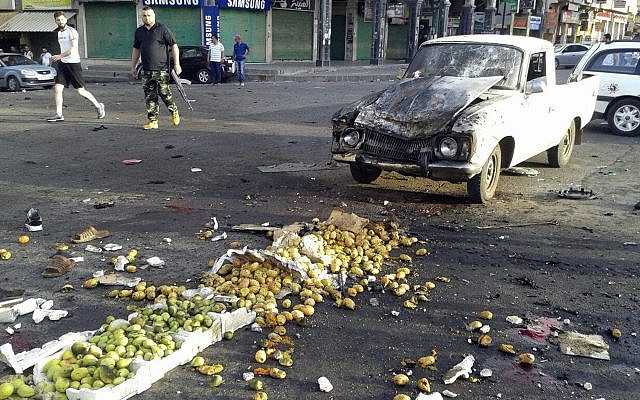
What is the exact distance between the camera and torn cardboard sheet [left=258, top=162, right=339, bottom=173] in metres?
8.19

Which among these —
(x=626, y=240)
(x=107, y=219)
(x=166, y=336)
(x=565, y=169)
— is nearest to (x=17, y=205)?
(x=107, y=219)

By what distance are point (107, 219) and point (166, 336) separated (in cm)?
298

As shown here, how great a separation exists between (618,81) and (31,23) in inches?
1220

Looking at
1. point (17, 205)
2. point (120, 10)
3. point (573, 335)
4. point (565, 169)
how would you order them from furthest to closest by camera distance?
1. point (120, 10)
2. point (565, 169)
3. point (17, 205)
4. point (573, 335)

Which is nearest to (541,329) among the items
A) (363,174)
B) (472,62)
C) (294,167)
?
(363,174)

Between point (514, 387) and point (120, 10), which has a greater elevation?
point (120, 10)

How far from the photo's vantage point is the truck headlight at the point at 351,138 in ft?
21.9

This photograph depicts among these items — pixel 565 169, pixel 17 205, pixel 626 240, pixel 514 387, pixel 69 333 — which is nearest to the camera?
pixel 514 387

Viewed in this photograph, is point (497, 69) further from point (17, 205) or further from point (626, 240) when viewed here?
point (17, 205)

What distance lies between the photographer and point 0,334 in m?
3.61

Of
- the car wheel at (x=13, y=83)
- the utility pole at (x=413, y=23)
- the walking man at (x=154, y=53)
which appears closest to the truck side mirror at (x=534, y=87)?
the walking man at (x=154, y=53)

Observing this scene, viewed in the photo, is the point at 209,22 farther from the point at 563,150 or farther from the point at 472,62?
the point at 472,62

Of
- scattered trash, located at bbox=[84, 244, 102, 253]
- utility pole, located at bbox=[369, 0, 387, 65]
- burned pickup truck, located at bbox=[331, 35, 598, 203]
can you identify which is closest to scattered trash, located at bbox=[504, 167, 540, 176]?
burned pickup truck, located at bbox=[331, 35, 598, 203]

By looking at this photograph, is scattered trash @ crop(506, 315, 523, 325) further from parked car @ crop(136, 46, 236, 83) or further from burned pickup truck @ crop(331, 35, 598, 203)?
parked car @ crop(136, 46, 236, 83)
